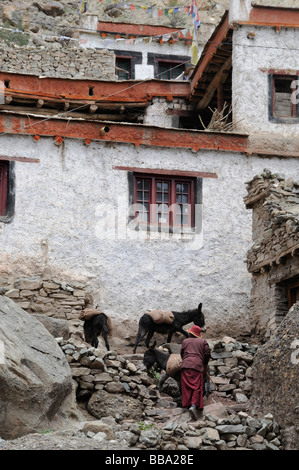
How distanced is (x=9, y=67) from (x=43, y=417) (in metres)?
16.3

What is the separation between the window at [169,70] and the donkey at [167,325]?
1326 cm

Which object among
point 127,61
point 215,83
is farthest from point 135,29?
point 215,83

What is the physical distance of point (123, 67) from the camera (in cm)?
2745

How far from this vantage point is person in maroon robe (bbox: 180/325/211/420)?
38.2ft

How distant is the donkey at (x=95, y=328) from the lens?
15.1 m

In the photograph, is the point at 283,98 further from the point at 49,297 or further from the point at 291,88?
the point at 49,297

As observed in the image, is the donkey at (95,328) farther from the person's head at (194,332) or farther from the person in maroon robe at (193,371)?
the person in maroon robe at (193,371)

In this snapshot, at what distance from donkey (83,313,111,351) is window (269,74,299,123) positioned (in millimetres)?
8443

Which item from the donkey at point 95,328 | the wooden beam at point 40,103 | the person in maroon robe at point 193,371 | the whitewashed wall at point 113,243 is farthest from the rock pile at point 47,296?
the wooden beam at point 40,103

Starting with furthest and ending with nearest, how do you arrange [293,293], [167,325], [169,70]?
[169,70] → [167,325] → [293,293]

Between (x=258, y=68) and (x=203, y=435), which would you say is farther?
(x=258, y=68)

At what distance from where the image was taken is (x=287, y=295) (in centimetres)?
1519

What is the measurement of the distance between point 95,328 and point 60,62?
1218cm

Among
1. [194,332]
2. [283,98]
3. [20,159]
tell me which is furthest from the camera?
[283,98]
